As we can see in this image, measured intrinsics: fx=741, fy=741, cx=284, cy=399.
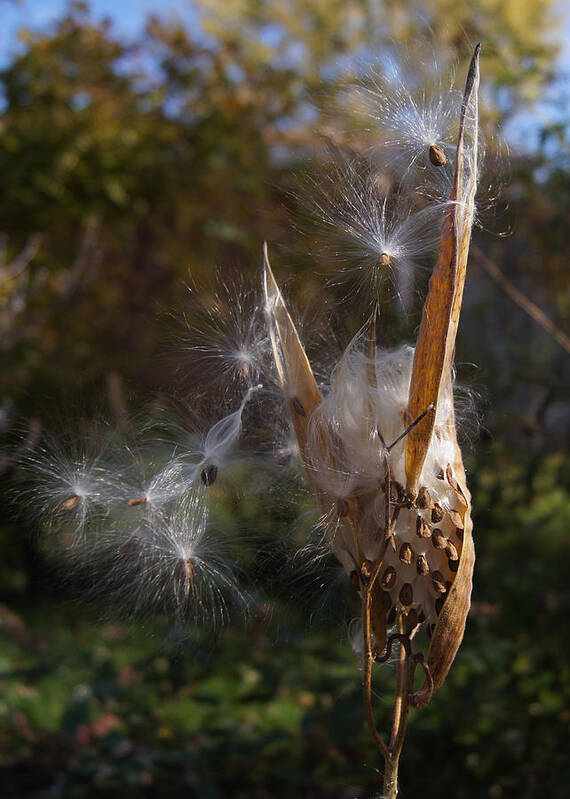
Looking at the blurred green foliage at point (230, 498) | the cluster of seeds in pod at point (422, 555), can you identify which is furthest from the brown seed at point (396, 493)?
the blurred green foliage at point (230, 498)

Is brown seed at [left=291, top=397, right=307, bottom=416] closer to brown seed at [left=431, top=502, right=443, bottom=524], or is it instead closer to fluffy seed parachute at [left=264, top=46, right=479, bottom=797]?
fluffy seed parachute at [left=264, top=46, right=479, bottom=797]

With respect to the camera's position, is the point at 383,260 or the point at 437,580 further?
the point at 383,260

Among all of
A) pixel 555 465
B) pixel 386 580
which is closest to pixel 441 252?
pixel 386 580

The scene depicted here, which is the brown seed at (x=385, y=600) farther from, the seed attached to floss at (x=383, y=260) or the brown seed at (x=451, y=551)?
the seed attached to floss at (x=383, y=260)

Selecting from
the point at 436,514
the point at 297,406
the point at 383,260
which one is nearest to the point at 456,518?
A: the point at 436,514

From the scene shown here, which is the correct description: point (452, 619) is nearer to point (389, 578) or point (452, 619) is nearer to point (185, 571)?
point (389, 578)

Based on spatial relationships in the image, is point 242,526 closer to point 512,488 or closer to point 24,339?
point 512,488
